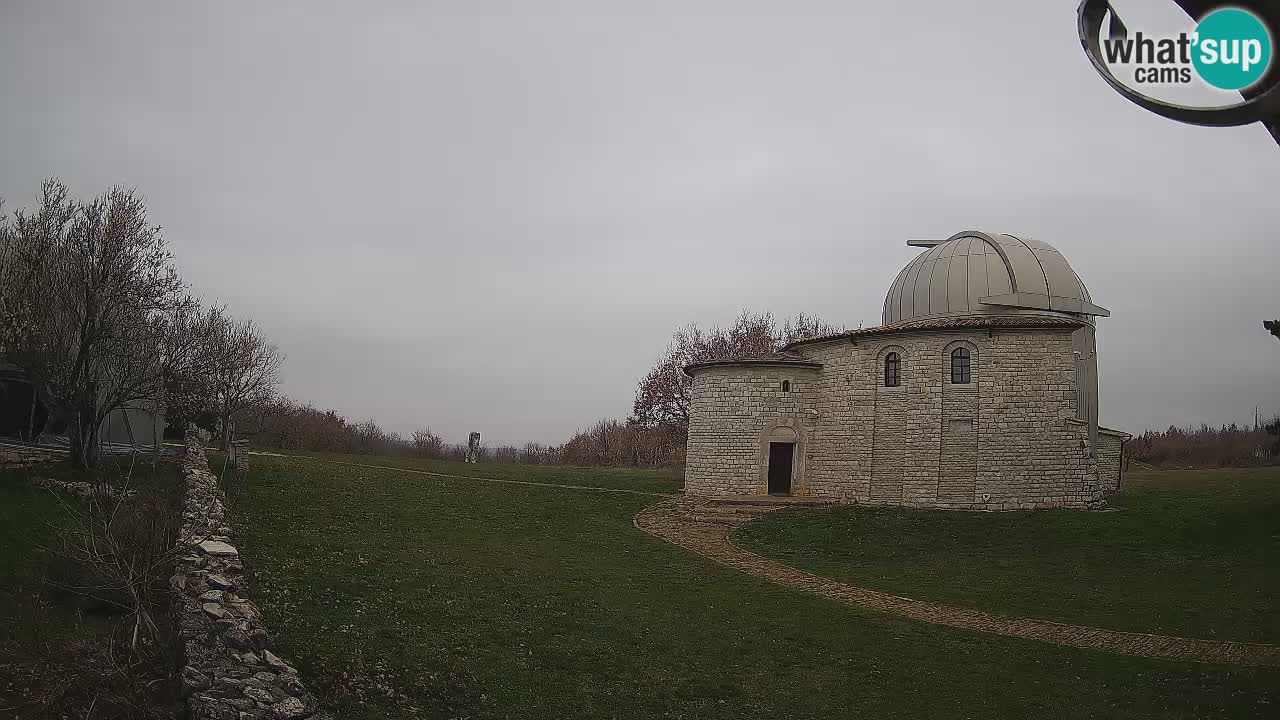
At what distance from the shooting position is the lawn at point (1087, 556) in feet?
43.0

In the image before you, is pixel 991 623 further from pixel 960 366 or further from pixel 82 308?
pixel 82 308

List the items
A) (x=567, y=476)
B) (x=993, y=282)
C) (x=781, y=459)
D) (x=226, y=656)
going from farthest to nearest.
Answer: (x=567, y=476) → (x=781, y=459) → (x=993, y=282) → (x=226, y=656)

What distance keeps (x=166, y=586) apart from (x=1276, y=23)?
10492 millimetres

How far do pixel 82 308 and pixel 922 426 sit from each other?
23.2 m

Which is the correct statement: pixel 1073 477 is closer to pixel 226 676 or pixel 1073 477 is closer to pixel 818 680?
pixel 818 680

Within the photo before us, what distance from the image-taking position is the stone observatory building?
22.3 m

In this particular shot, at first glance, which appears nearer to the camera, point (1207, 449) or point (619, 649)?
point (619, 649)

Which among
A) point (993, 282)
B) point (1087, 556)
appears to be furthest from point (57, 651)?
point (993, 282)

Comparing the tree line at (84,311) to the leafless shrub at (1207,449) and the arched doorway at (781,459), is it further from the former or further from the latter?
the leafless shrub at (1207,449)

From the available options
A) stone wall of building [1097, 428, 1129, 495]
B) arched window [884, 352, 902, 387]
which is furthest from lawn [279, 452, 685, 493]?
stone wall of building [1097, 428, 1129, 495]

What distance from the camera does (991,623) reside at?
490 inches

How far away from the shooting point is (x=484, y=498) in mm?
22766

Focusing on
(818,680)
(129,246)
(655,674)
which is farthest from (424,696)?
(129,246)

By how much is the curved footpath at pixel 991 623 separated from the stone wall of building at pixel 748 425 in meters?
6.10
